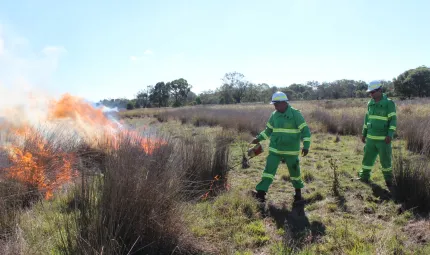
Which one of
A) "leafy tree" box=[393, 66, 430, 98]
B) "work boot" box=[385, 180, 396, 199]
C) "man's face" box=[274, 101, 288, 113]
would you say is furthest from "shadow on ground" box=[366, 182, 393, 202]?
"leafy tree" box=[393, 66, 430, 98]

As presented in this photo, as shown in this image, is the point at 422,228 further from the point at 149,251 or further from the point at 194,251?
the point at 149,251

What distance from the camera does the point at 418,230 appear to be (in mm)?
3756

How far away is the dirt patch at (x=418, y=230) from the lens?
357 cm

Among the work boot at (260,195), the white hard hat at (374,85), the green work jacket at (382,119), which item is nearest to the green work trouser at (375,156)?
the green work jacket at (382,119)

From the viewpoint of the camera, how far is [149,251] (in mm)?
3064

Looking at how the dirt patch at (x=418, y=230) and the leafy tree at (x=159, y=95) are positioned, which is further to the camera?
the leafy tree at (x=159, y=95)

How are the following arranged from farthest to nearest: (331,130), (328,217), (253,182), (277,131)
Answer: (331,130) → (253,182) → (277,131) → (328,217)

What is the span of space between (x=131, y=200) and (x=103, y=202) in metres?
0.26

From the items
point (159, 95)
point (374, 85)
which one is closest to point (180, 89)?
point (159, 95)

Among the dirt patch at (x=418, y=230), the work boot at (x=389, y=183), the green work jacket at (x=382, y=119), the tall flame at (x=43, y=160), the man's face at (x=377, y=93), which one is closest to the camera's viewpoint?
the dirt patch at (x=418, y=230)

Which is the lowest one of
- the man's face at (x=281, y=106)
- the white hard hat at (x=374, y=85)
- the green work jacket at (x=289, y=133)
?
the green work jacket at (x=289, y=133)

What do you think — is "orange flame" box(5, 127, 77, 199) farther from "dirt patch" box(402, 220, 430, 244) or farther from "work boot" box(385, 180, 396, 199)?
"work boot" box(385, 180, 396, 199)

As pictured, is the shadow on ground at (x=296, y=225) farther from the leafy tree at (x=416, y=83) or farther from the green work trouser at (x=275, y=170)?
the leafy tree at (x=416, y=83)

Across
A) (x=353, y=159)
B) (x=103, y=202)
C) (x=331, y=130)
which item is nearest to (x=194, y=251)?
(x=103, y=202)
